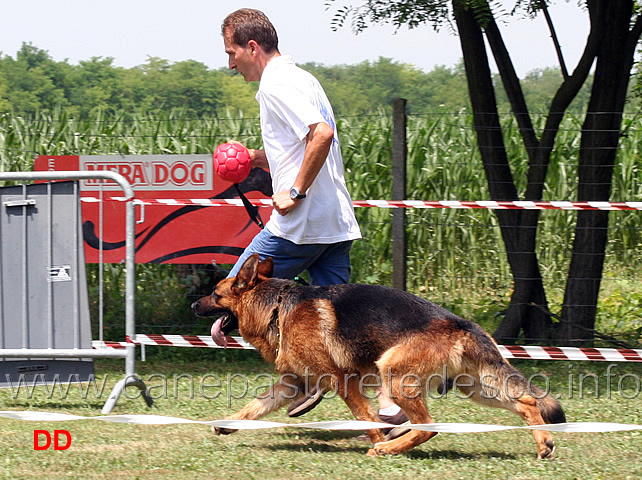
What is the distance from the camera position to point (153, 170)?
23.4 feet

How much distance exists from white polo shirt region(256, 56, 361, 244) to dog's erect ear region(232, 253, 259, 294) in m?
0.23

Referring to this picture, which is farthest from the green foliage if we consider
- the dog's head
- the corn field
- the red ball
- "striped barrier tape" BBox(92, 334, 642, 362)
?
the dog's head

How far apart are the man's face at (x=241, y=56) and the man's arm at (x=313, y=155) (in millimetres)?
593

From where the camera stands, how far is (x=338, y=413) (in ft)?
16.8

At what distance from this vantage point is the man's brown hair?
447 cm

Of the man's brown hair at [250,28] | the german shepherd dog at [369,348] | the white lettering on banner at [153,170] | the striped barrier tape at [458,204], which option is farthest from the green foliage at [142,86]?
the german shepherd dog at [369,348]

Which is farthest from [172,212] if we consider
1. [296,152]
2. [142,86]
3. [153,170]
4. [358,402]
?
[142,86]

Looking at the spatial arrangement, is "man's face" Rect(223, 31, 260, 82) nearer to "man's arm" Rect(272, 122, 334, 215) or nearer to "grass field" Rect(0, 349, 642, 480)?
"man's arm" Rect(272, 122, 334, 215)

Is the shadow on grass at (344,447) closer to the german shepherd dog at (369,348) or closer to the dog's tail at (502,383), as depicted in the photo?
the german shepherd dog at (369,348)

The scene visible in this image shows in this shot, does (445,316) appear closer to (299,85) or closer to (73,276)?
(299,85)

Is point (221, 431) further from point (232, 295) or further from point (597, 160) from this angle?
point (597, 160)

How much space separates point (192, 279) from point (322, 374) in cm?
392

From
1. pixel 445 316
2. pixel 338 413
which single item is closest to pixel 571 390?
pixel 338 413

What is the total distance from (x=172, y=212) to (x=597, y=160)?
375 centimetres
